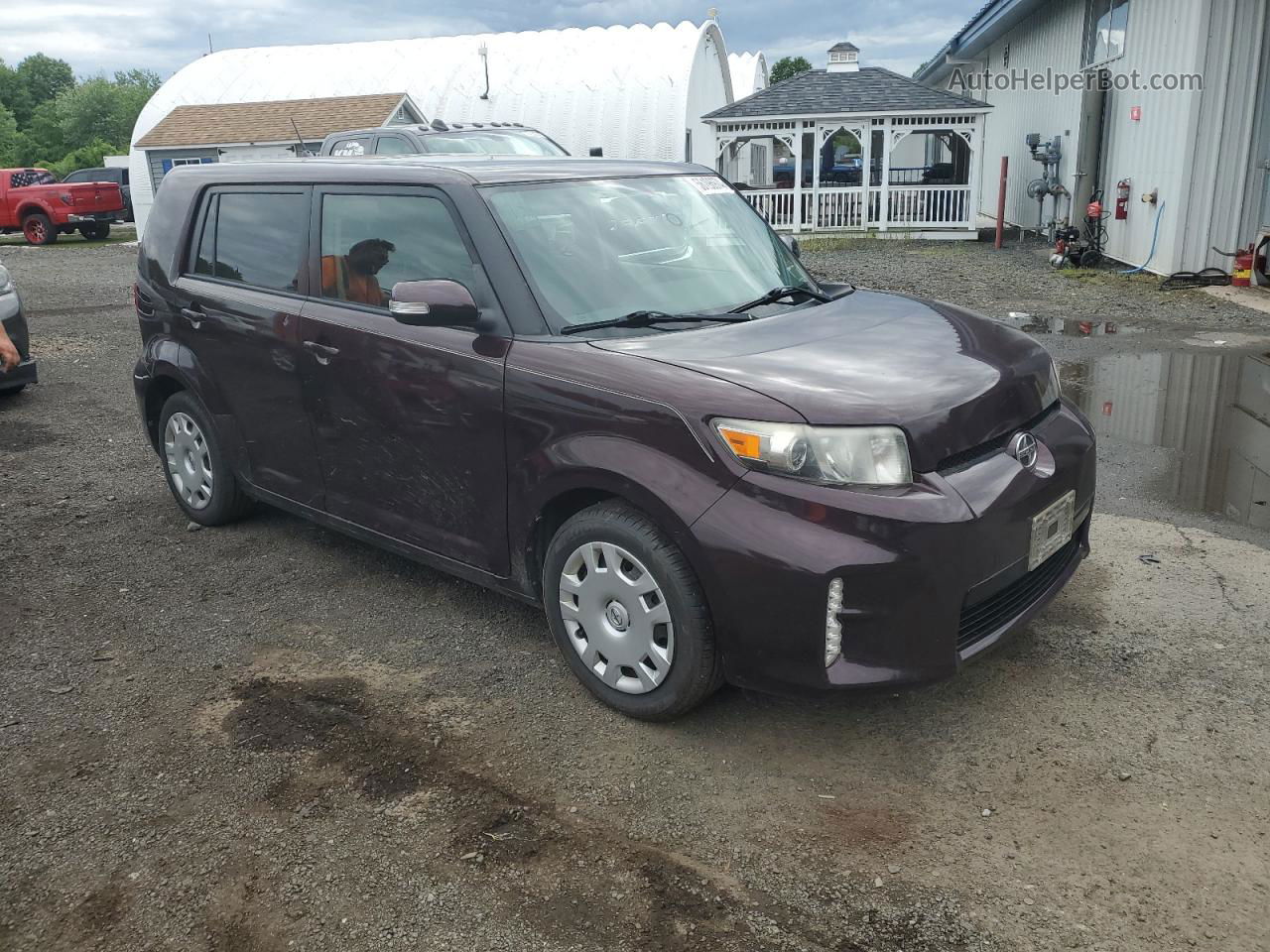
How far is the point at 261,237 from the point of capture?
475 centimetres

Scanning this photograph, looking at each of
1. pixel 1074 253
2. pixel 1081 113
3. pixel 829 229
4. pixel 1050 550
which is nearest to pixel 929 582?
pixel 1050 550

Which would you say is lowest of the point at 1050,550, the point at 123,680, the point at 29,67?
the point at 123,680

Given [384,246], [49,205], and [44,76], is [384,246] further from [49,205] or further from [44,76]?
[44,76]

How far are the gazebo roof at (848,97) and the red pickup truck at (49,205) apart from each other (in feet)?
53.3

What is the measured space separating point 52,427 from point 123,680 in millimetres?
4832

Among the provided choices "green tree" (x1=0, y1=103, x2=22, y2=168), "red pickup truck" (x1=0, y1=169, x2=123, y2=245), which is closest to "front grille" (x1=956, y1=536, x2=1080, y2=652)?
"red pickup truck" (x1=0, y1=169, x2=123, y2=245)

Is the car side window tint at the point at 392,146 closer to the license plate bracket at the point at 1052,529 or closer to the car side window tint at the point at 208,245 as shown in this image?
the car side window tint at the point at 208,245

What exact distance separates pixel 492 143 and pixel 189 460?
404 inches

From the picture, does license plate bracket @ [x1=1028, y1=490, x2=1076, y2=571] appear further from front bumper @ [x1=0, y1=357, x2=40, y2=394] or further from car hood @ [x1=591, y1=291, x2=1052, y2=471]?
front bumper @ [x1=0, y1=357, x2=40, y2=394]

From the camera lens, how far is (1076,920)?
2.56 metres

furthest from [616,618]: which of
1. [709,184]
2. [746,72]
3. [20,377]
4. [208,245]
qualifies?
[746,72]

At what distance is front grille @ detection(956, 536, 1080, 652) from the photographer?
3207mm

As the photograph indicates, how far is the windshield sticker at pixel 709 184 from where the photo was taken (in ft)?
15.1

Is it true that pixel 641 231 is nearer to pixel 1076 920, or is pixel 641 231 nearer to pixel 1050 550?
pixel 1050 550
